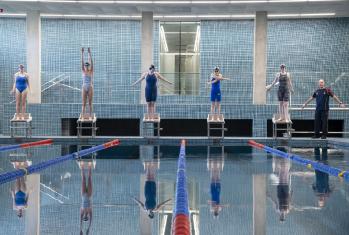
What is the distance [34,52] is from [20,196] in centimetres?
1230

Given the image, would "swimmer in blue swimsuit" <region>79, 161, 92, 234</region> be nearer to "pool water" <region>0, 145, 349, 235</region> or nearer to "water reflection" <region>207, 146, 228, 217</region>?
"pool water" <region>0, 145, 349, 235</region>

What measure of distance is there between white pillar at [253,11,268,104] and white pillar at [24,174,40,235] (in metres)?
11.5

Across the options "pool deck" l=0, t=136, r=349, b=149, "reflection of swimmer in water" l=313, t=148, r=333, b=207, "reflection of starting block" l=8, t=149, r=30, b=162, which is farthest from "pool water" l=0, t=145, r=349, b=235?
"pool deck" l=0, t=136, r=349, b=149

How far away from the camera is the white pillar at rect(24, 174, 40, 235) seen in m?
2.77

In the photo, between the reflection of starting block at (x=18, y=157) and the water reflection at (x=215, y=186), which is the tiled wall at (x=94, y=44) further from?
the water reflection at (x=215, y=186)

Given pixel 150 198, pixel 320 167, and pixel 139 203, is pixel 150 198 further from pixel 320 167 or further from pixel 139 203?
pixel 320 167

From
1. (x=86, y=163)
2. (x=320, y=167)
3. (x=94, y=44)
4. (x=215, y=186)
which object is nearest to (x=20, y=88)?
(x=94, y=44)

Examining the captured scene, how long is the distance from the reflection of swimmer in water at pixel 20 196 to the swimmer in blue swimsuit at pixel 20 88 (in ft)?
26.7

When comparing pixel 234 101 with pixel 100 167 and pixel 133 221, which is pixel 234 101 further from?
pixel 133 221

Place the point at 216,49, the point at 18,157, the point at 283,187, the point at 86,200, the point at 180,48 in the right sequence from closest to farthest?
1. the point at 86,200
2. the point at 283,187
3. the point at 18,157
4. the point at 216,49
5. the point at 180,48

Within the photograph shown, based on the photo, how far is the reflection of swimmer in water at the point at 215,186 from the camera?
3.52m

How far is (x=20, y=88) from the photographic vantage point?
13.0m

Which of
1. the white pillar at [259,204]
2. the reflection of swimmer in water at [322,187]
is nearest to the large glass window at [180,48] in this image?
the reflection of swimmer in water at [322,187]

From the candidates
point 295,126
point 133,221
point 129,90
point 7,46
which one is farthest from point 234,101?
point 133,221
